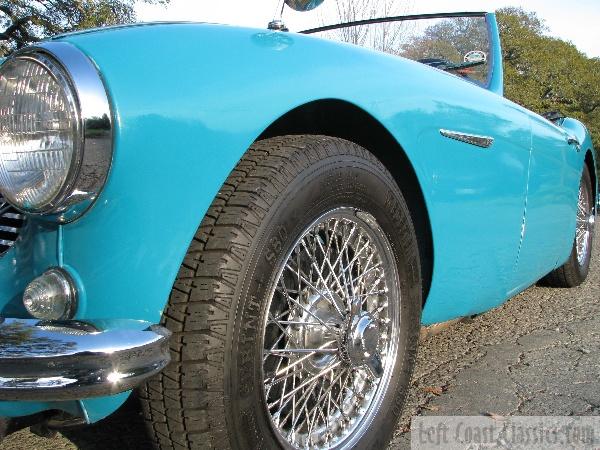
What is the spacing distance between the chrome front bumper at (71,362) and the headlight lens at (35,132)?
0.87ft

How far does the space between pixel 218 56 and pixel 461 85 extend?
1185 millimetres

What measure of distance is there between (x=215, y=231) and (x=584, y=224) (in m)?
3.76

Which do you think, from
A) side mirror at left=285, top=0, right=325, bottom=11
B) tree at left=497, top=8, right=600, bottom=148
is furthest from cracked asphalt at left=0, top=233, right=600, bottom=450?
tree at left=497, top=8, right=600, bottom=148

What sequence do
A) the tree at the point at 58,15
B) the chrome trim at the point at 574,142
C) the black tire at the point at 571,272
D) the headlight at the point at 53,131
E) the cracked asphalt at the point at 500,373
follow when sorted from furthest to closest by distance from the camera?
the tree at the point at 58,15 → the black tire at the point at 571,272 → the chrome trim at the point at 574,142 → the cracked asphalt at the point at 500,373 → the headlight at the point at 53,131

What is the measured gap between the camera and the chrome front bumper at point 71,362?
1.11 meters

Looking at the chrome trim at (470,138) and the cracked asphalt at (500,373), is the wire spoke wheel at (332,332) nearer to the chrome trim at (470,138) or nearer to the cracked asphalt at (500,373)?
the cracked asphalt at (500,373)

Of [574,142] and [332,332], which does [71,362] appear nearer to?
[332,332]

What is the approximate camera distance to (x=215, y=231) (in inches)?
53.6

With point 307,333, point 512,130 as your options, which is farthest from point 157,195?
point 512,130

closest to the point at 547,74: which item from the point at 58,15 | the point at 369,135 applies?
the point at 58,15

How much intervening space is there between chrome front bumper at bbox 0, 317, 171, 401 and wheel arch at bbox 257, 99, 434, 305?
704 mm

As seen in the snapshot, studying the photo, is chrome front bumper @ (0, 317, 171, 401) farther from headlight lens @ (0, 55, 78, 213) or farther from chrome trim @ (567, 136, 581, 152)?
chrome trim @ (567, 136, 581, 152)

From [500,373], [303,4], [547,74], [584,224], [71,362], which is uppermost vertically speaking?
[547,74]

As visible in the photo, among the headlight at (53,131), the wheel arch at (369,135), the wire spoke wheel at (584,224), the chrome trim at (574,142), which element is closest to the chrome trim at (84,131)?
the headlight at (53,131)
